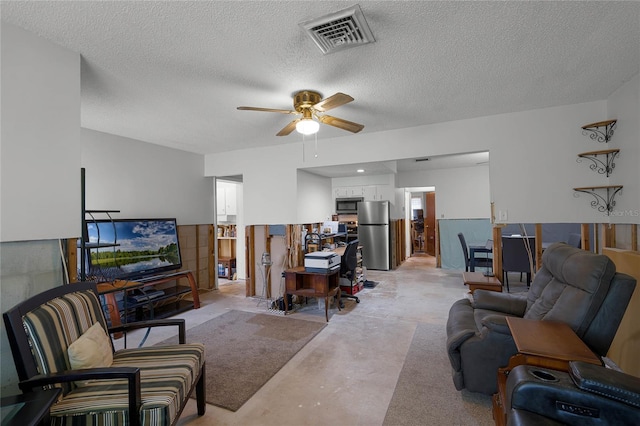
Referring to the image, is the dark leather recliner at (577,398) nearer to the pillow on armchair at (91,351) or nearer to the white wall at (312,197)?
the pillow on armchair at (91,351)

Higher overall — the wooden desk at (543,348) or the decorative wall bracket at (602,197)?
the decorative wall bracket at (602,197)

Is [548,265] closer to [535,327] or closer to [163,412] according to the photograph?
[535,327]

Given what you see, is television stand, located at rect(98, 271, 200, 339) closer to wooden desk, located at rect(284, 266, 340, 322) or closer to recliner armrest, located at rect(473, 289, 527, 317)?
wooden desk, located at rect(284, 266, 340, 322)

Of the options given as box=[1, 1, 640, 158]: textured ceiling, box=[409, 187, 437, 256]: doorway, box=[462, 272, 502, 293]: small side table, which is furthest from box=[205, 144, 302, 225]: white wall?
box=[409, 187, 437, 256]: doorway

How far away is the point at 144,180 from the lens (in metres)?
4.10

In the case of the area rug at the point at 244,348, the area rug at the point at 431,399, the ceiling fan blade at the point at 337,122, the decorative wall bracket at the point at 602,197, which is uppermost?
the ceiling fan blade at the point at 337,122

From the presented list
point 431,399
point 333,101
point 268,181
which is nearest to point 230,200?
point 268,181

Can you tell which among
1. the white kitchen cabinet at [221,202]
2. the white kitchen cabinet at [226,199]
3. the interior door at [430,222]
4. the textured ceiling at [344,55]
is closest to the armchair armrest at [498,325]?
the textured ceiling at [344,55]

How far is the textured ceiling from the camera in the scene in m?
1.56

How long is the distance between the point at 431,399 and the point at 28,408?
2.22 metres

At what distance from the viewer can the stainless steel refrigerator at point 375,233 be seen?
21.4 ft

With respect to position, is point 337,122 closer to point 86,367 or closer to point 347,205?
point 86,367

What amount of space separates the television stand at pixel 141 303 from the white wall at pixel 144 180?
99 centimetres

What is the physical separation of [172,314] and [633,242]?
496 cm
